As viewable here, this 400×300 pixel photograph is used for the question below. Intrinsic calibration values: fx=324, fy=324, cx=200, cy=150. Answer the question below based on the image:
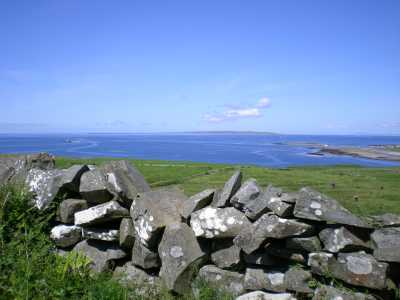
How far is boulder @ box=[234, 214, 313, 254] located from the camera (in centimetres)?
446

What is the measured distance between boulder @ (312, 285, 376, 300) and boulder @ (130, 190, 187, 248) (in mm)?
2420

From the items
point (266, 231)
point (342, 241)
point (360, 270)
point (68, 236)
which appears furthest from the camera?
point (68, 236)

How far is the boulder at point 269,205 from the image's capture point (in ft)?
15.0

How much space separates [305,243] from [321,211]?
0.49 metres

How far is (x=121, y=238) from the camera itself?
18.5ft

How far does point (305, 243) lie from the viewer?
14.6 ft

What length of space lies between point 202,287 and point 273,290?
1.05m

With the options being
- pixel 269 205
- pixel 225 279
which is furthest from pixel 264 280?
pixel 269 205

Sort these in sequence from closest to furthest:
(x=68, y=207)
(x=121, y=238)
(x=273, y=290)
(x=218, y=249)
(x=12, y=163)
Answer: (x=273, y=290), (x=218, y=249), (x=121, y=238), (x=68, y=207), (x=12, y=163)

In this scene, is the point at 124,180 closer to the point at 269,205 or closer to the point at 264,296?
the point at 269,205

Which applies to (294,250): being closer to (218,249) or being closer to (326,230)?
(326,230)

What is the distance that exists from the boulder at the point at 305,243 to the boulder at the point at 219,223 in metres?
0.71

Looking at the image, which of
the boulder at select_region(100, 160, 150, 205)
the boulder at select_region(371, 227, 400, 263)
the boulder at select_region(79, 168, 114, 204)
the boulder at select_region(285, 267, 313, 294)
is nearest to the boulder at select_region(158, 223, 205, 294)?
the boulder at select_region(100, 160, 150, 205)

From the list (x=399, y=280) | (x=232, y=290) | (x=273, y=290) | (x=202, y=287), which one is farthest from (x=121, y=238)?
(x=399, y=280)
